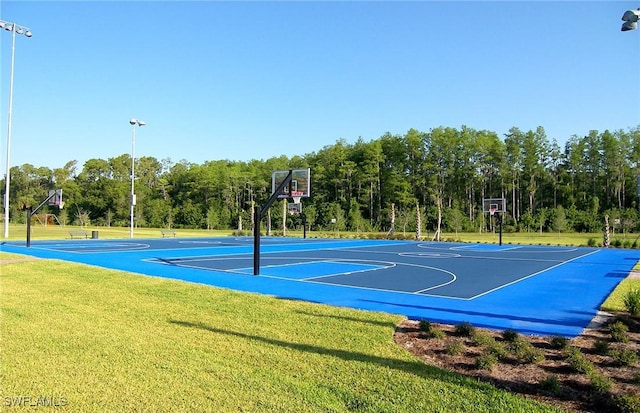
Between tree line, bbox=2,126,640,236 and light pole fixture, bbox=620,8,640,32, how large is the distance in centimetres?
4691

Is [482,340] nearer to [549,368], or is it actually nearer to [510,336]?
[510,336]

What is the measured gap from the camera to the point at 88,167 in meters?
81.8

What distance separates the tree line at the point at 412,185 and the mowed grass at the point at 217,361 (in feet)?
153

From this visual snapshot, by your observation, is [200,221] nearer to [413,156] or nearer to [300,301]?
[413,156]

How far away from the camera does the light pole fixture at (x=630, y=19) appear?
688 centimetres

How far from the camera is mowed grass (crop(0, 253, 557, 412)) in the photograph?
3.78 meters

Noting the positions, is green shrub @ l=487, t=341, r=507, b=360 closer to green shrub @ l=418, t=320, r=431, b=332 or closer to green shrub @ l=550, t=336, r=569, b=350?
green shrub @ l=550, t=336, r=569, b=350

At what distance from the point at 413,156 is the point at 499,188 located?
12581 millimetres

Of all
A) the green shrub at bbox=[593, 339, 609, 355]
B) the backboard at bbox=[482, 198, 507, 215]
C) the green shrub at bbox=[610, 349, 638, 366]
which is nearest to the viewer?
the green shrub at bbox=[610, 349, 638, 366]

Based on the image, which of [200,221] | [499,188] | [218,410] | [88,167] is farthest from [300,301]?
[88,167]

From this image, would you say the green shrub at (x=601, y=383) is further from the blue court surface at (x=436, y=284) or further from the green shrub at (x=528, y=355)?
the blue court surface at (x=436, y=284)

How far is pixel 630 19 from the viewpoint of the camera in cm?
693

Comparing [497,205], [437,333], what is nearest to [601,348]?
[437,333]

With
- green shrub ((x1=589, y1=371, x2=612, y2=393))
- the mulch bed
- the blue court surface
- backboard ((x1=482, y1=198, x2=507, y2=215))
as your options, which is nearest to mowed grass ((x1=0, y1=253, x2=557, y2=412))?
the mulch bed
